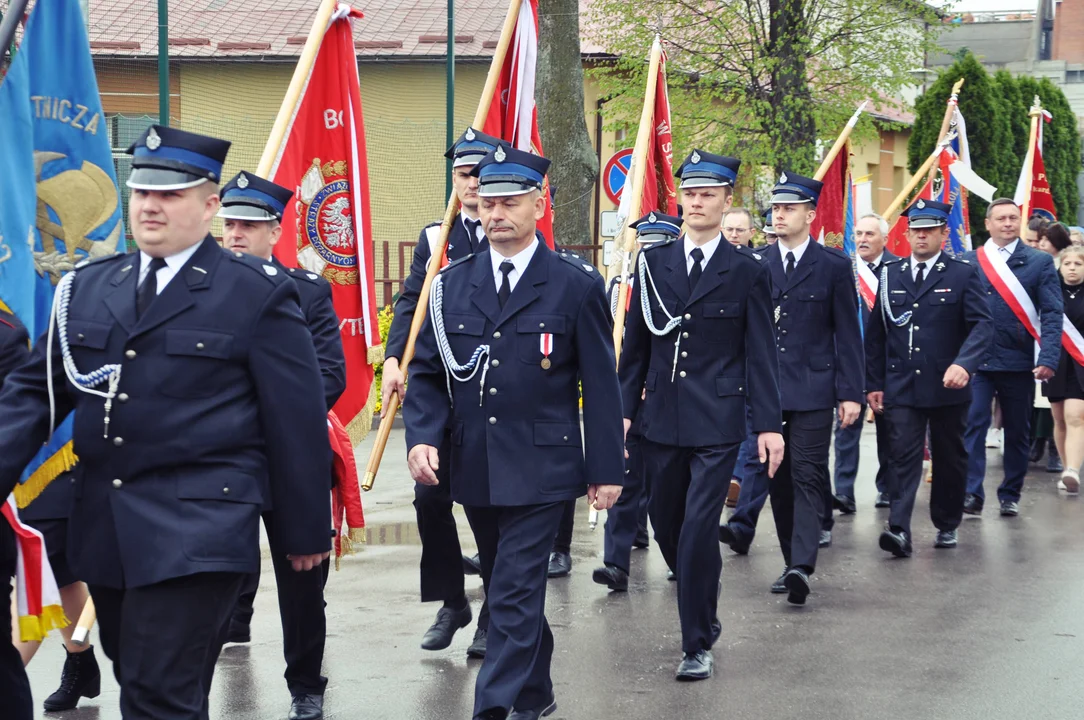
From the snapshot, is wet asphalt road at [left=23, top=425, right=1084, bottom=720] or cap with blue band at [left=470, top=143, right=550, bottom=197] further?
wet asphalt road at [left=23, top=425, right=1084, bottom=720]

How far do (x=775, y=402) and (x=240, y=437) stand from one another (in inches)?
124

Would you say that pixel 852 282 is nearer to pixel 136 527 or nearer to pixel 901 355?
pixel 901 355

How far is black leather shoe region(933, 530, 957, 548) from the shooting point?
31.8ft

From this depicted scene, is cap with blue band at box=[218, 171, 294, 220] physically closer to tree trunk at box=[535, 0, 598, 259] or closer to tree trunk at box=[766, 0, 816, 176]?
tree trunk at box=[535, 0, 598, 259]

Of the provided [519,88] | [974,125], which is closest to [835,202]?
[519,88]

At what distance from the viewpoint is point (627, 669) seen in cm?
659

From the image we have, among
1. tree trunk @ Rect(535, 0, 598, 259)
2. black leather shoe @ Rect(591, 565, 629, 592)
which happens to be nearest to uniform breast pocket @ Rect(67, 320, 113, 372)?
black leather shoe @ Rect(591, 565, 629, 592)

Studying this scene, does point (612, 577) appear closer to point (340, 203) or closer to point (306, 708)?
point (340, 203)

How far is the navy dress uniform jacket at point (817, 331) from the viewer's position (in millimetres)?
8547

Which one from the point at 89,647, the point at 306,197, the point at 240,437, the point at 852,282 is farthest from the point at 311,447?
the point at 852,282

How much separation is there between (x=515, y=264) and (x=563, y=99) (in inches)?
542

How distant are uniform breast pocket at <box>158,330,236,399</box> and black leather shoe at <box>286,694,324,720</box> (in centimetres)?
201

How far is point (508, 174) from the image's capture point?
5477 millimetres

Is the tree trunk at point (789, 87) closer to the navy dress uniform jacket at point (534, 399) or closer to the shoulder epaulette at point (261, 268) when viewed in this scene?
the navy dress uniform jacket at point (534, 399)
